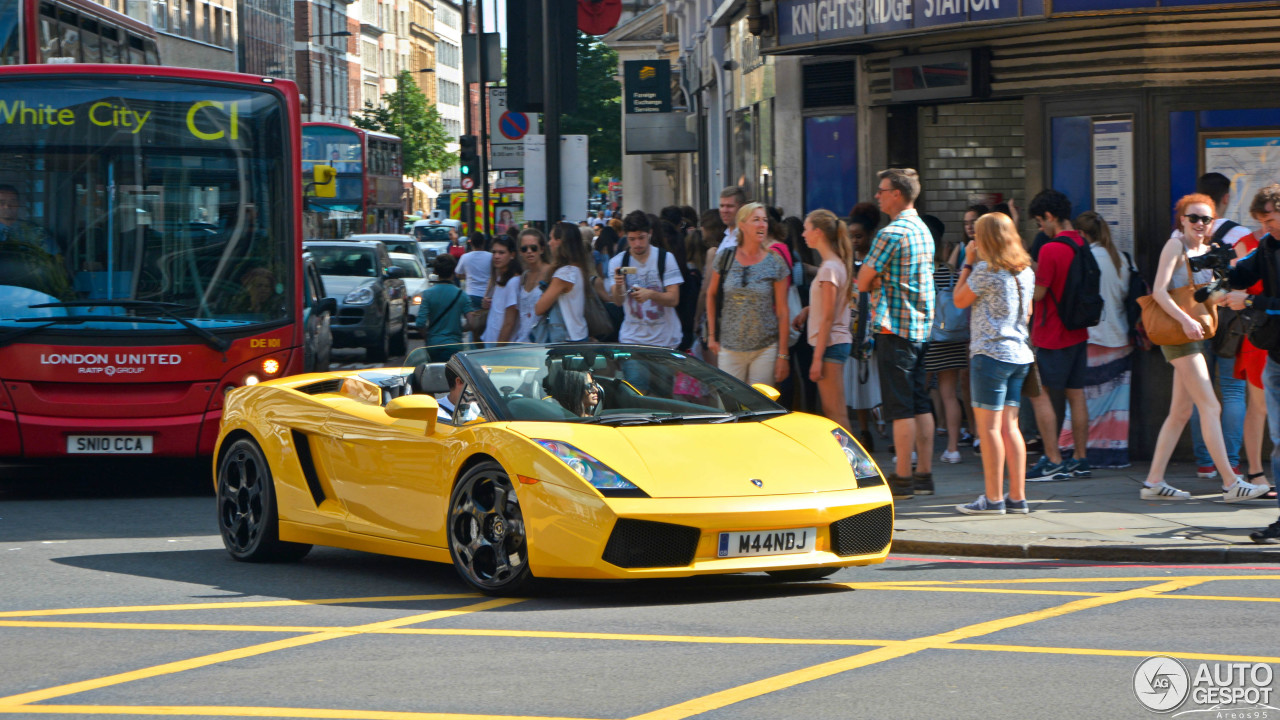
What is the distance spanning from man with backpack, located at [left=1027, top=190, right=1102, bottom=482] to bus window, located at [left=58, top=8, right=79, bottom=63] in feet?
28.2

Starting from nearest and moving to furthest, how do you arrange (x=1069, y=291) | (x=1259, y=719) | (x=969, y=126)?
1. (x=1259, y=719)
2. (x=1069, y=291)
3. (x=969, y=126)

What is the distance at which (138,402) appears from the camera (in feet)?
38.9

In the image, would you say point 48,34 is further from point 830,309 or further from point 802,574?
point 802,574

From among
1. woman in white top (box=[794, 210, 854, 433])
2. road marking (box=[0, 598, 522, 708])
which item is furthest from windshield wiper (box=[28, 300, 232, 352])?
road marking (box=[0, 598, 522, 708])

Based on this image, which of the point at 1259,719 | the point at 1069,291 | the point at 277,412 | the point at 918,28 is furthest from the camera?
the point at 918,28

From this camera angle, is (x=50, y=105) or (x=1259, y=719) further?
(x=50, y=105)

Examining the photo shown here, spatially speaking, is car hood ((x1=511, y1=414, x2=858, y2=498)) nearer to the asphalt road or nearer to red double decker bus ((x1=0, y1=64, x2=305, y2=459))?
the asphalt road

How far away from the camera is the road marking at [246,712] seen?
5426mm

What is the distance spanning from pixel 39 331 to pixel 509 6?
187 inches

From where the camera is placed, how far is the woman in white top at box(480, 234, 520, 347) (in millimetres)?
13023

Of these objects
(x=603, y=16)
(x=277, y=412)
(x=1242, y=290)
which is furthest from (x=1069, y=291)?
(x=603, y=16)

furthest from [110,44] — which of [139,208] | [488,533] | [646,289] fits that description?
[488,533]

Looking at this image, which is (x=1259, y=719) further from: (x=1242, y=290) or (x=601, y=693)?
(x=1242, y=290)

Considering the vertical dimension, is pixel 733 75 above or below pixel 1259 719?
above
